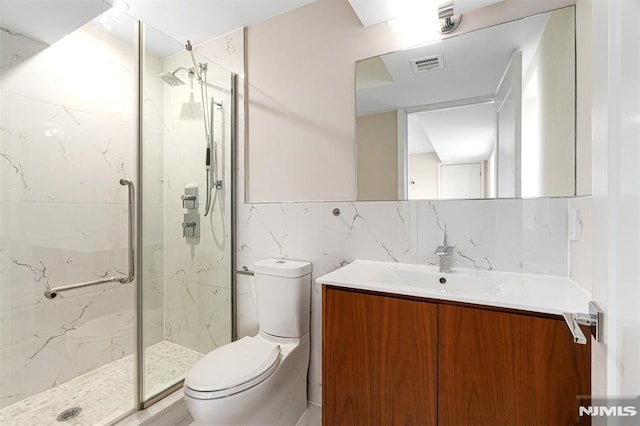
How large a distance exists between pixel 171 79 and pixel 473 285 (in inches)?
81.1

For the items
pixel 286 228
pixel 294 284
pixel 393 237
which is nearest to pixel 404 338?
pixel 393 237

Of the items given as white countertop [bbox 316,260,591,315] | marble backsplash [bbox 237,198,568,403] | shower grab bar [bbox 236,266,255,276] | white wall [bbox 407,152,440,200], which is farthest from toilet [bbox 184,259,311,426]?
white wall [bbox 407,152,440,200]

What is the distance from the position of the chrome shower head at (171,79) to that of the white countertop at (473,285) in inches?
61.5

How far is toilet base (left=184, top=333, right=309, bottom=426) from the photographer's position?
1.21m

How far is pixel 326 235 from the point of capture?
5.67ft

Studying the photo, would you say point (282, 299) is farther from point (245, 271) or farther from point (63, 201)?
point (63, 201)

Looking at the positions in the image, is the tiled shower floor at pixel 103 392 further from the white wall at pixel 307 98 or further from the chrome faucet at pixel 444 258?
the chrome faucet at pixel 444 258

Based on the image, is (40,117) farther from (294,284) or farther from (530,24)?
(530,24)

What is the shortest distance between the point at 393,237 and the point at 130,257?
1.40 m

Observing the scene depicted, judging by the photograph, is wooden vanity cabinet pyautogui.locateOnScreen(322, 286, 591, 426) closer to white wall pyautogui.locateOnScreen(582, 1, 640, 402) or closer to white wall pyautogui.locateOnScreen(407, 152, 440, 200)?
white wall pyautogui.locateOnScreen(582, 1, 640, 402)

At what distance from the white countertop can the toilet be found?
401mm

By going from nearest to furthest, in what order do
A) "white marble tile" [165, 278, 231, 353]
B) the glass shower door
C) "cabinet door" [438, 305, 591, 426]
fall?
1. "cabinet door" [438, 305, 591, 426]
2. the glass shower door
3. "white marble tile" [165, 278, 231, 353]

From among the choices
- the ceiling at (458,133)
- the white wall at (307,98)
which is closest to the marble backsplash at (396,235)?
the white wall at (307,98)

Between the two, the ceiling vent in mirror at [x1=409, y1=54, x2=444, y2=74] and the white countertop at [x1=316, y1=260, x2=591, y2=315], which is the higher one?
the ceiling vent in mirror at [x1=409, y1=54, x2=444, y2=74]
